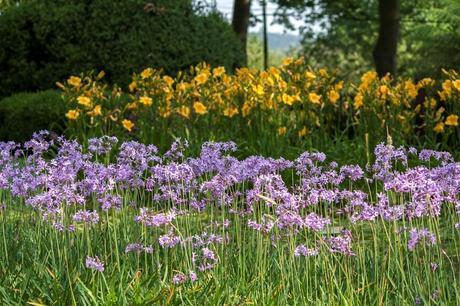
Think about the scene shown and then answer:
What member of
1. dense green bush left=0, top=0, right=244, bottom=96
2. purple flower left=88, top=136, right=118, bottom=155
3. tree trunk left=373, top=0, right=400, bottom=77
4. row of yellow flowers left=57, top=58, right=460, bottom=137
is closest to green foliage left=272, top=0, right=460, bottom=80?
tree trunk left=373, top=0, right=400, bottom=77

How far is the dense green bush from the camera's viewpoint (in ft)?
37.1

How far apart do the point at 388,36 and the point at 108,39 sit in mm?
7700

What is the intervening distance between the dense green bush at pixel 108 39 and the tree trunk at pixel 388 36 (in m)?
6.17

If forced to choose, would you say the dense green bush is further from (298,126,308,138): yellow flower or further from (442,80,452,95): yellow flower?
(442,80,452,95): yellow flower

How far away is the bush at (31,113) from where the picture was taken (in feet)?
34.5

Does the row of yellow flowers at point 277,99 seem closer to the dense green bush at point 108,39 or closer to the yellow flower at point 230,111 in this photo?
the yellow flower at point 230,111

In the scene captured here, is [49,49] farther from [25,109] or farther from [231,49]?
[231,49]

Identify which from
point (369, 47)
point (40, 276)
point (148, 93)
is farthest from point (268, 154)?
point (369, 47)

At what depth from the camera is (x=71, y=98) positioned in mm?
8812

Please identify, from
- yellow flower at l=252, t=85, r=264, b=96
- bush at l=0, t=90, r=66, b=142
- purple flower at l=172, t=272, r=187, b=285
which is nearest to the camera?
purple flower at l=172, t=272, r=187, b=285

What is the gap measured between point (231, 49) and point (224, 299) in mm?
9059

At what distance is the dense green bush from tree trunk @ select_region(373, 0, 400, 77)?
6.17m

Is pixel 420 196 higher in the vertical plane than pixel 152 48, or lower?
lower

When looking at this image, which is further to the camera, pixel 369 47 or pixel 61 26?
pixel 369 47
